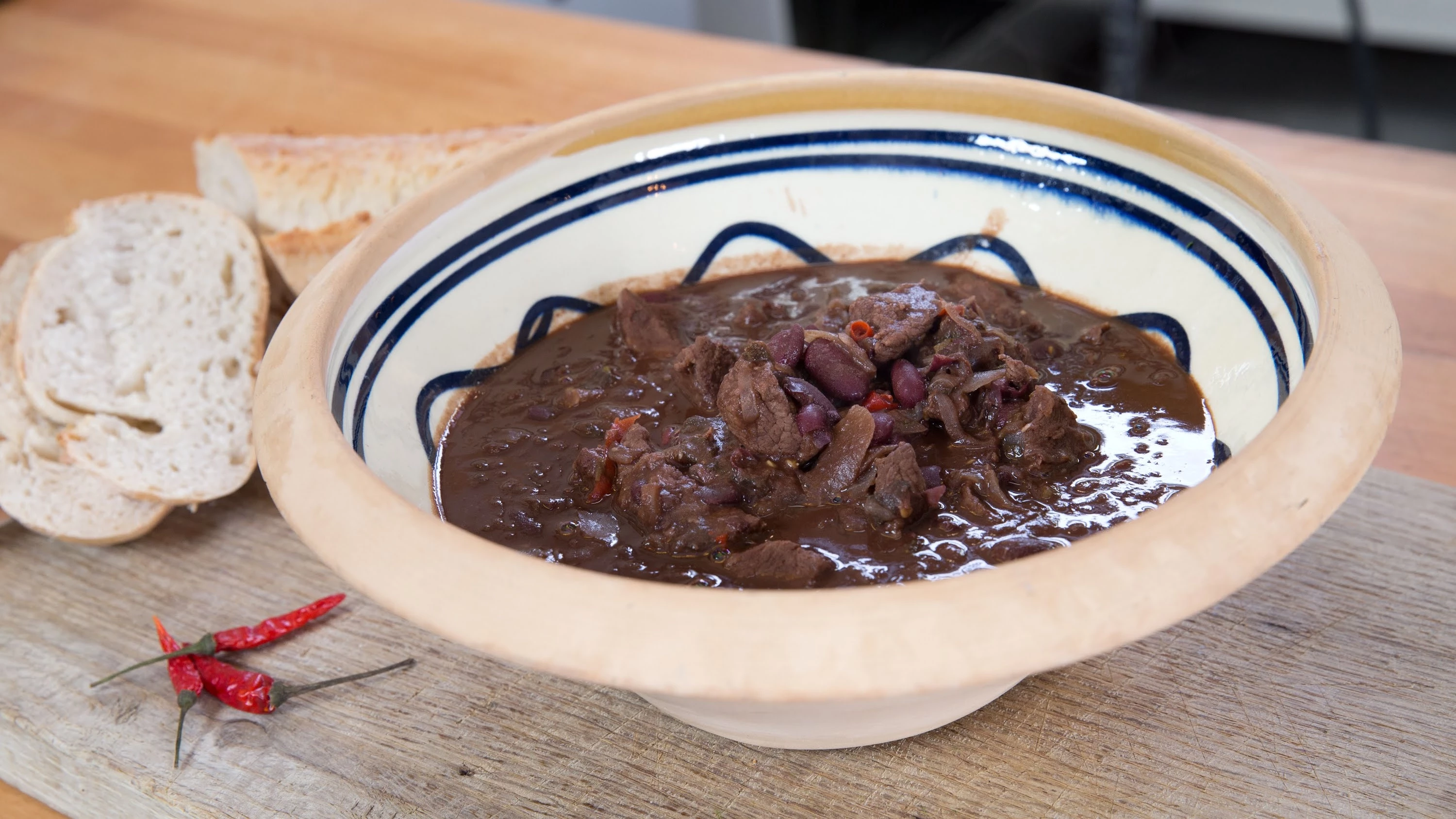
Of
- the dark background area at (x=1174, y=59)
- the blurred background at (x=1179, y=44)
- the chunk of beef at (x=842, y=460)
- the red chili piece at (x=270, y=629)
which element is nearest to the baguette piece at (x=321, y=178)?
the red chili piece at (x=270, y=629)

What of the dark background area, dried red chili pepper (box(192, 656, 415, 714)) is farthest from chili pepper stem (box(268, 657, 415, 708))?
the dark background area

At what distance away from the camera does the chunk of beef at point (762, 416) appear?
261 centimetres

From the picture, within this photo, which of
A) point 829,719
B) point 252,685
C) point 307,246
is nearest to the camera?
point 829,719

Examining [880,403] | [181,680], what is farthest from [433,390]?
[880,403]

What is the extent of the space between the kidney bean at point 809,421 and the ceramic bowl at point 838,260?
687 millimetres

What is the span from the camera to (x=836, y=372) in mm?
2756

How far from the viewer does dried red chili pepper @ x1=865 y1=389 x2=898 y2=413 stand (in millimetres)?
2764

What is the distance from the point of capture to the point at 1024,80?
10.9 ft

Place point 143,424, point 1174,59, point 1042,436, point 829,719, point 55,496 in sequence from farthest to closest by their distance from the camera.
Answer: point 1174,59 → point 143,424 → point 55,496 → point 1042,436 → point 829,719

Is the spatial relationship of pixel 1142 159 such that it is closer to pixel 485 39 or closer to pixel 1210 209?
pixel 1210 209

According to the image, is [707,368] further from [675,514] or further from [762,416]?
[675,514]

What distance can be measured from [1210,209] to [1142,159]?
0.27m

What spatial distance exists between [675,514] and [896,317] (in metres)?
0.86

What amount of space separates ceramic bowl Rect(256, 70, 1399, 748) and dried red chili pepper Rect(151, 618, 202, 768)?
0.78 m
